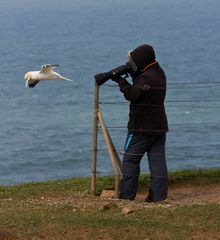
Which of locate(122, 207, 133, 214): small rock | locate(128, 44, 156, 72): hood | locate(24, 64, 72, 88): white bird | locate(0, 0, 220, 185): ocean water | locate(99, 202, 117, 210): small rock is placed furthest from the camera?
locate(0, 0, 220, 185): ocean water

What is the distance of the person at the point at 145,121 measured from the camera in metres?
12.7

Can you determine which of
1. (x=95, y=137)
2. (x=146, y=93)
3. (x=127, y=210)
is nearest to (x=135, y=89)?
(x=146, y=93)

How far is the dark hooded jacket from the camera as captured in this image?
12.7 m

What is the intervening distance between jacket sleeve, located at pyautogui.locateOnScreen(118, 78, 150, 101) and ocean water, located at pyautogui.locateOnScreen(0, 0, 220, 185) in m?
2.77

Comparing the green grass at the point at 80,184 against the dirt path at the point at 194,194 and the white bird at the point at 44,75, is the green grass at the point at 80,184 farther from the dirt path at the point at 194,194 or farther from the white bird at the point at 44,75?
the white bird at the point at 44,75

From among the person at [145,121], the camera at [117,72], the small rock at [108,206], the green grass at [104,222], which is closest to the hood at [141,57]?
the person at [145,121]

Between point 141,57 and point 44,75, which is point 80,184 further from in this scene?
point 141,57

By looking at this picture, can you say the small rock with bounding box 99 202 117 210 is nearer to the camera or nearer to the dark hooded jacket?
the dark hooded jacket

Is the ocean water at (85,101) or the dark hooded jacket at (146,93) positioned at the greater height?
the dark hooded jacket at (146,93)

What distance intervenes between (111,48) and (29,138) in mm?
42254

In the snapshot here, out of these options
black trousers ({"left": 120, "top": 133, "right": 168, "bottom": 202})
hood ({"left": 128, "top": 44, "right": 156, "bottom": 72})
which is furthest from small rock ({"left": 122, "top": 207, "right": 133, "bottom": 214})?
hood ({"left": 128, "top": 44, "right": 156, "bottom": 72})

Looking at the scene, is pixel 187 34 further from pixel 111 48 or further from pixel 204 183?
pixel 204 183

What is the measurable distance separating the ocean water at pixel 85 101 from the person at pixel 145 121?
8.41ft

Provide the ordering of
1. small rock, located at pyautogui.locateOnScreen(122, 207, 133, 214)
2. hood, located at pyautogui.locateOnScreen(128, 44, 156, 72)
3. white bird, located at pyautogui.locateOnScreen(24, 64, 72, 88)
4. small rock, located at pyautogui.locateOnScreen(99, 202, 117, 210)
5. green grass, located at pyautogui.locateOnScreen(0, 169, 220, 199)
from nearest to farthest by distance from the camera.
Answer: small rock, located at pyautogui.locateOnScreen(122, 207, 133, 214), small rock, located at pyautogui.locateOnScreen(99, 202, 117, 210), hood, located at pyautogui.locateOnScreen(128, 44, 156, 72), white bird, located at pyautogui.locateOnScreen(24, 64, 72, 88), green grass, located at pyautogui.locateOnScreen(0, 169, 220, 199)
